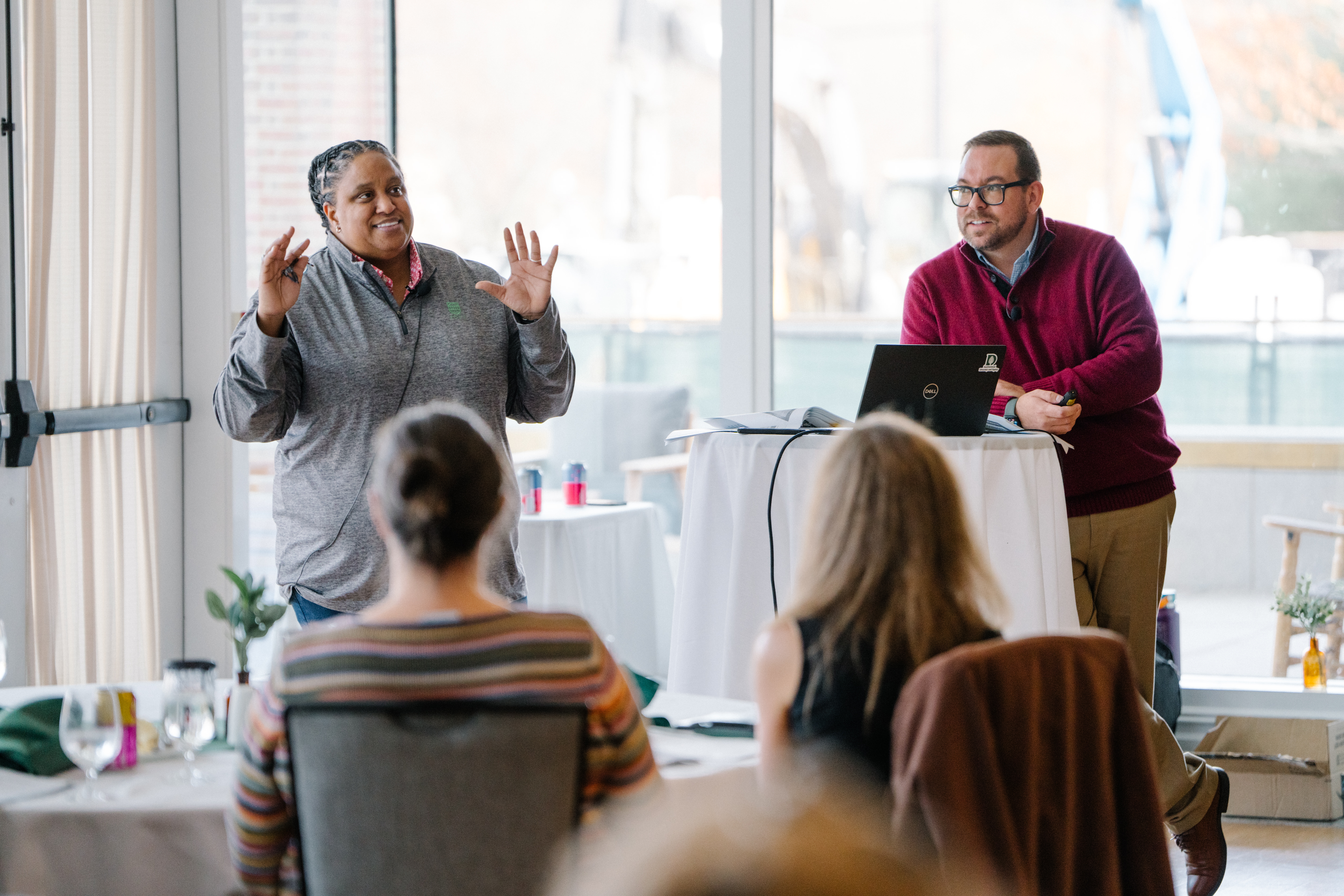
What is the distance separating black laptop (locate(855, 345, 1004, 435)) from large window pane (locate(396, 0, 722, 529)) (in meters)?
2.05

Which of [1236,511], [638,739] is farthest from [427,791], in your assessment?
[1236,511]

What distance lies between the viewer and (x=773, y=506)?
2.88 metres

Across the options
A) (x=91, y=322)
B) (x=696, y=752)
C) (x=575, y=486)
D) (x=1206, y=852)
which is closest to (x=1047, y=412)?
(x=1206, y=852)

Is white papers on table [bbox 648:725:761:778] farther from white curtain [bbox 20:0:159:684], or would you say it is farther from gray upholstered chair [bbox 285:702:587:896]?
white curtain [bbox 20:0:159:684]

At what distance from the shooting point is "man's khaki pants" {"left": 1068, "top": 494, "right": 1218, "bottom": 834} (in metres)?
3.21

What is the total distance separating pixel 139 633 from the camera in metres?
4.43

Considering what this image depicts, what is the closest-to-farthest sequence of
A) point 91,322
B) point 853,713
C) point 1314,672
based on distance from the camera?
1. point 853,713
2. point 91,322
3. point 1314,672

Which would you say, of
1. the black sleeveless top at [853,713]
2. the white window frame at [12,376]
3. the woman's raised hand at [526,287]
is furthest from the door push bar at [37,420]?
the black sleeveless top at [853,713]

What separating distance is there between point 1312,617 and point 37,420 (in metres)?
3.76

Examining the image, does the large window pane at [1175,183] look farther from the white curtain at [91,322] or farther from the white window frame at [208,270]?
the white curtain at [91,322]

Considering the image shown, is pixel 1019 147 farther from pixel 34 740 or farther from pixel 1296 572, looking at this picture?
pixel 34 740

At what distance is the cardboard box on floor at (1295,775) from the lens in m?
3.96

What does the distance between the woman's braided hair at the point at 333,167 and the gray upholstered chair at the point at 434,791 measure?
1636 millimetres

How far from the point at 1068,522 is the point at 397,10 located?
3119mm
